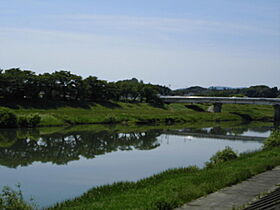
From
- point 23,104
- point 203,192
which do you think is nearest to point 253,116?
point 23,104

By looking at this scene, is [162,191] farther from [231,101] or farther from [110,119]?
[231,101]

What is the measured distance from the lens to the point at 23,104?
71500mm

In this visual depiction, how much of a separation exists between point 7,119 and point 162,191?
4378 cm

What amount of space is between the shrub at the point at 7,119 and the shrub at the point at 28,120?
928 mm

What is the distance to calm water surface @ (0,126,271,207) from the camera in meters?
22.1

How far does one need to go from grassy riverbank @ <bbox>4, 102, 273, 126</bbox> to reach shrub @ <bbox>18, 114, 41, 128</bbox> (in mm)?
2418

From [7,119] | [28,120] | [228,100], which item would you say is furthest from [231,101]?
[7,119]

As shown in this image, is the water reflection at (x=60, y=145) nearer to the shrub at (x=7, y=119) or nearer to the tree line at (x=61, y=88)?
the shrub at (x=7, y=119)

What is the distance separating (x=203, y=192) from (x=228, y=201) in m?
1.38

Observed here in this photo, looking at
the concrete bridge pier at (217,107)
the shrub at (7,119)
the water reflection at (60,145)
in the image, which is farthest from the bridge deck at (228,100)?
the shrub at (7,119)

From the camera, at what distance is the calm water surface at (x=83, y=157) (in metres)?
22.1

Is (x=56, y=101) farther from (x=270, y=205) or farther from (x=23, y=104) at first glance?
(x=270, y=205)

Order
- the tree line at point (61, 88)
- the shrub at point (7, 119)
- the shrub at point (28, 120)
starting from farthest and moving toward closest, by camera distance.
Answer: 1. the tree line at point (61, 88)
2. the shrub at point (28, 120)
3. the shrub at point (7, 119)

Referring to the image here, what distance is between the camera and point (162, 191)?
14.2 metres
